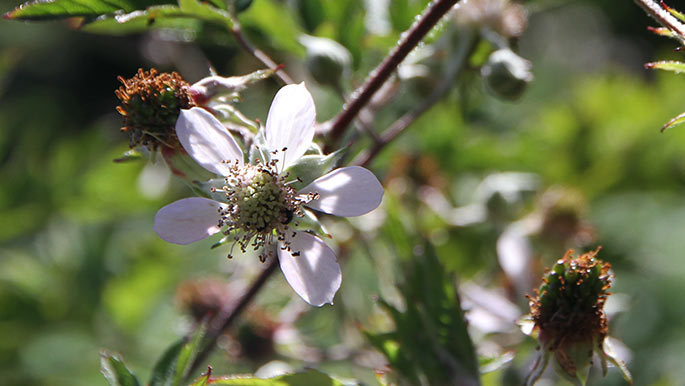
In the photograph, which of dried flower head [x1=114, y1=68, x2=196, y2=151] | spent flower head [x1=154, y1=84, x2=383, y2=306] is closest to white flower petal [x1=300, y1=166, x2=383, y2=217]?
spent flower head [x1=154, y1=84, x2=383, y2=306]

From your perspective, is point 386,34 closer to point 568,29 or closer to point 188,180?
point 188,180

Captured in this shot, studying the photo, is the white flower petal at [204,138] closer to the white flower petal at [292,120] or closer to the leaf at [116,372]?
the white flower petal at [292,120]

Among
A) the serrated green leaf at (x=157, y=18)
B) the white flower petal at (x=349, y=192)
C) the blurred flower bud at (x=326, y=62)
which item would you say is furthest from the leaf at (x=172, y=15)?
the white flower petal at (x=349, y=192)

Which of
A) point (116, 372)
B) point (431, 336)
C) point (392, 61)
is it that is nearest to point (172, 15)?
point (392, 61)

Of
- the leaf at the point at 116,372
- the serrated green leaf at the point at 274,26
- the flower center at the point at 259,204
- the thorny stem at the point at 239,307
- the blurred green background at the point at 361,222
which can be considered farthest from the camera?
the blurred green background at the point at 361,222

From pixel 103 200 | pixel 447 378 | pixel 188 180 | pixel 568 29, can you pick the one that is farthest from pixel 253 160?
pixel 568 29

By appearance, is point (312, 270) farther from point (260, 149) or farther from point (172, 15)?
point (172, 15)

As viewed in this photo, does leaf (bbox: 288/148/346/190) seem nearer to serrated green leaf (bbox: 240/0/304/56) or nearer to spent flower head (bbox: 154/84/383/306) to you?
spent flower head (bbox: 154/84/383/306)
